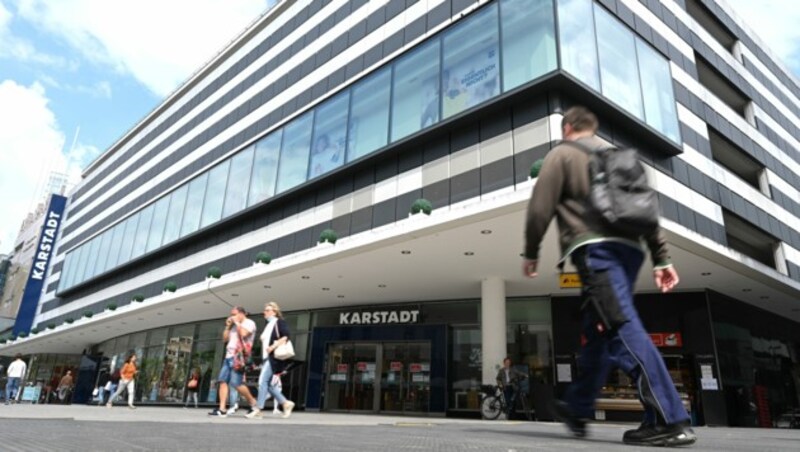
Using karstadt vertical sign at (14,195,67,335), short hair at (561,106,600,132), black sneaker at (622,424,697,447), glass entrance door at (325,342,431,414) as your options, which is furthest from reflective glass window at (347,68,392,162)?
karstadt vertical sign at (14,195,67,335)

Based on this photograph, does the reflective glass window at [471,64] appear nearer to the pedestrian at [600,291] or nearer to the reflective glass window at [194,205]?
the pedestrian at [600,291]

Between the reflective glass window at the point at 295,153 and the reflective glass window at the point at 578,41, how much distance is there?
9.10m

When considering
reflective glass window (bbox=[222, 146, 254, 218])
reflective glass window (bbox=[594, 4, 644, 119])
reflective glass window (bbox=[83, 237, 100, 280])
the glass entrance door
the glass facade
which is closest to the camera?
the glass facade

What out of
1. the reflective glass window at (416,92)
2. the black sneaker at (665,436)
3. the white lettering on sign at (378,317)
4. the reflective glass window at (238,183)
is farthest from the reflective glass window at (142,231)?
the black sneaker at (665,436)

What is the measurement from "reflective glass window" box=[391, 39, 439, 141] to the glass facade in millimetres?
32

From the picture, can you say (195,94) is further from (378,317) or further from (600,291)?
(600,291)

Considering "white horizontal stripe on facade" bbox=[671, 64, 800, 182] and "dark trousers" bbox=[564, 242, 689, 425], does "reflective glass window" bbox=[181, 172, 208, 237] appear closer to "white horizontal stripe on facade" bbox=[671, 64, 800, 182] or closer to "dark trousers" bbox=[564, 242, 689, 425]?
"white horizontal stripe on facade" bbox=[671, 64, 800, 182]

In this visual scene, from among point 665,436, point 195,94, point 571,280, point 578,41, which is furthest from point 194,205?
point 665,436

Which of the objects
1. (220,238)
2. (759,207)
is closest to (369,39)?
(220,238)

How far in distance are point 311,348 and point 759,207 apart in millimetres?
17035

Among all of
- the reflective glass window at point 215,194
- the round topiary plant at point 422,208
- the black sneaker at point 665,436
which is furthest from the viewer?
the reflective glass window at point 215,194

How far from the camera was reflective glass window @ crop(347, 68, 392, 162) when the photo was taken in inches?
568

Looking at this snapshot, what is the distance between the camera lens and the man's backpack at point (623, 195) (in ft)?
7.74

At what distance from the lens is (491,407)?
12.9 meters
